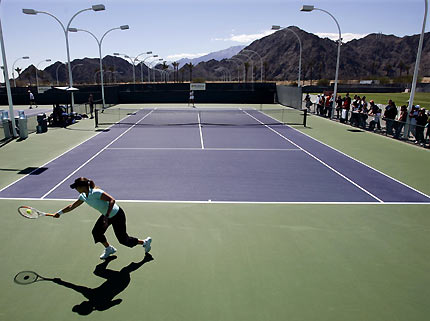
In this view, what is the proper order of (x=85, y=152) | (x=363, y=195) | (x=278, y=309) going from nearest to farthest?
(x=278, y=309) → (x=363, y=195) → (x=85, y=152)

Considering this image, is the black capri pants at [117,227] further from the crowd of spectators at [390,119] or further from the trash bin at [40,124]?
the trash bin at [40,124]

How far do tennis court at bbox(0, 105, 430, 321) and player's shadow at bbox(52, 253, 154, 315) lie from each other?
0.03 m

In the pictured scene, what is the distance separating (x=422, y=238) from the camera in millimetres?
7484

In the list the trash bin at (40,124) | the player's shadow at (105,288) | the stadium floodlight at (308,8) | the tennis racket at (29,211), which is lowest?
the player's shadow at (105,288)

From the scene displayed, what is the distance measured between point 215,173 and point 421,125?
445 inches

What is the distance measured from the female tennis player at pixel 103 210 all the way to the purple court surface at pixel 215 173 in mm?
3287

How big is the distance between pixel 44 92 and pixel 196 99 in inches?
798

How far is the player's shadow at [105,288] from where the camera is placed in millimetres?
5199

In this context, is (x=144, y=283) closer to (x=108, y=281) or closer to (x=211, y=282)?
(x=108, y=281)

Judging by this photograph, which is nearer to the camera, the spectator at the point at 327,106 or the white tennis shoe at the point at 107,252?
the white tennis shoe at the point at 107,252

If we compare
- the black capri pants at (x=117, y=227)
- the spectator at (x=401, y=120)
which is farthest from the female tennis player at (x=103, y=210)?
the spectator at (x=401, y=120)

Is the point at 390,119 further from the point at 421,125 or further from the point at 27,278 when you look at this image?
the point at 27,278

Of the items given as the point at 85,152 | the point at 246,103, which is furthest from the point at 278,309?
the point at 246,103

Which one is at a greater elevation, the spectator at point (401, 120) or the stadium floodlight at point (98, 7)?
the stadium floodlight at point (98, 7)
